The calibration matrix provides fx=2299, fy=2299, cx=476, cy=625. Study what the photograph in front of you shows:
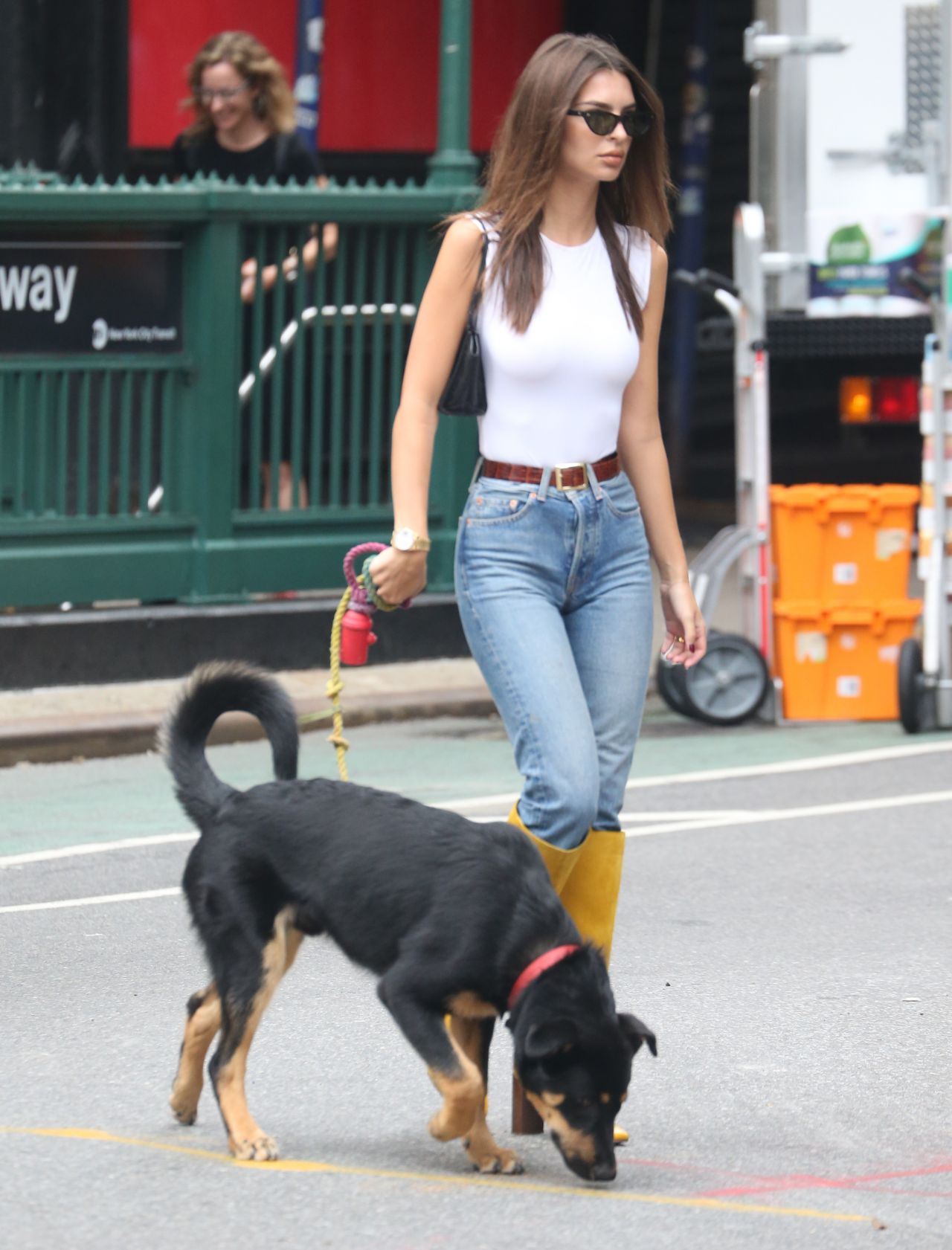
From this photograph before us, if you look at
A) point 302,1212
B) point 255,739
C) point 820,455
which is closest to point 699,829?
point 255,739

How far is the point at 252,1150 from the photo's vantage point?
4.45 metres

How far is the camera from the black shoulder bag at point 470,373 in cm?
452

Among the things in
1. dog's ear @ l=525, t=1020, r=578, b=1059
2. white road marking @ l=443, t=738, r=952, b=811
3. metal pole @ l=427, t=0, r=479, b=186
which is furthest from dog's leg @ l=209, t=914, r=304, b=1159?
metal pole @ l=427, t=0, r=479, b=186

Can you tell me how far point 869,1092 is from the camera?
16.5 ft

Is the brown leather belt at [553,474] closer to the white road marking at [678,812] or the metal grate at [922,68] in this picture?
the white road marking at [678,812]

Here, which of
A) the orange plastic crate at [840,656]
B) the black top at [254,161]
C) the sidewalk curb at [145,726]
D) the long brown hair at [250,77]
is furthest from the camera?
the black top at [254,161]

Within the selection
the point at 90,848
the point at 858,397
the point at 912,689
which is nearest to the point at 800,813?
the point at 912,689

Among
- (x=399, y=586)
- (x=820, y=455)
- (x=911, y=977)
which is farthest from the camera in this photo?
(x=820, y=455)

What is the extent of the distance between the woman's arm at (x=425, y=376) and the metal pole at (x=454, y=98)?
6068 millimetres

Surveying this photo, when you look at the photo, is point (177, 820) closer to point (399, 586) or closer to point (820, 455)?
point (399, 586)

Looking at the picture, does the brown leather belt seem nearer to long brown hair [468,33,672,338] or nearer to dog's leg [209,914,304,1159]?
long brown hair [468,33,672,338]

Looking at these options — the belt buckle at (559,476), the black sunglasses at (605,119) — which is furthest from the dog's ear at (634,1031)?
the black sunglasses at (605,119)

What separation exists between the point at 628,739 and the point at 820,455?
29.7ft

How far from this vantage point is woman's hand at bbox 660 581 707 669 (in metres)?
4.81
